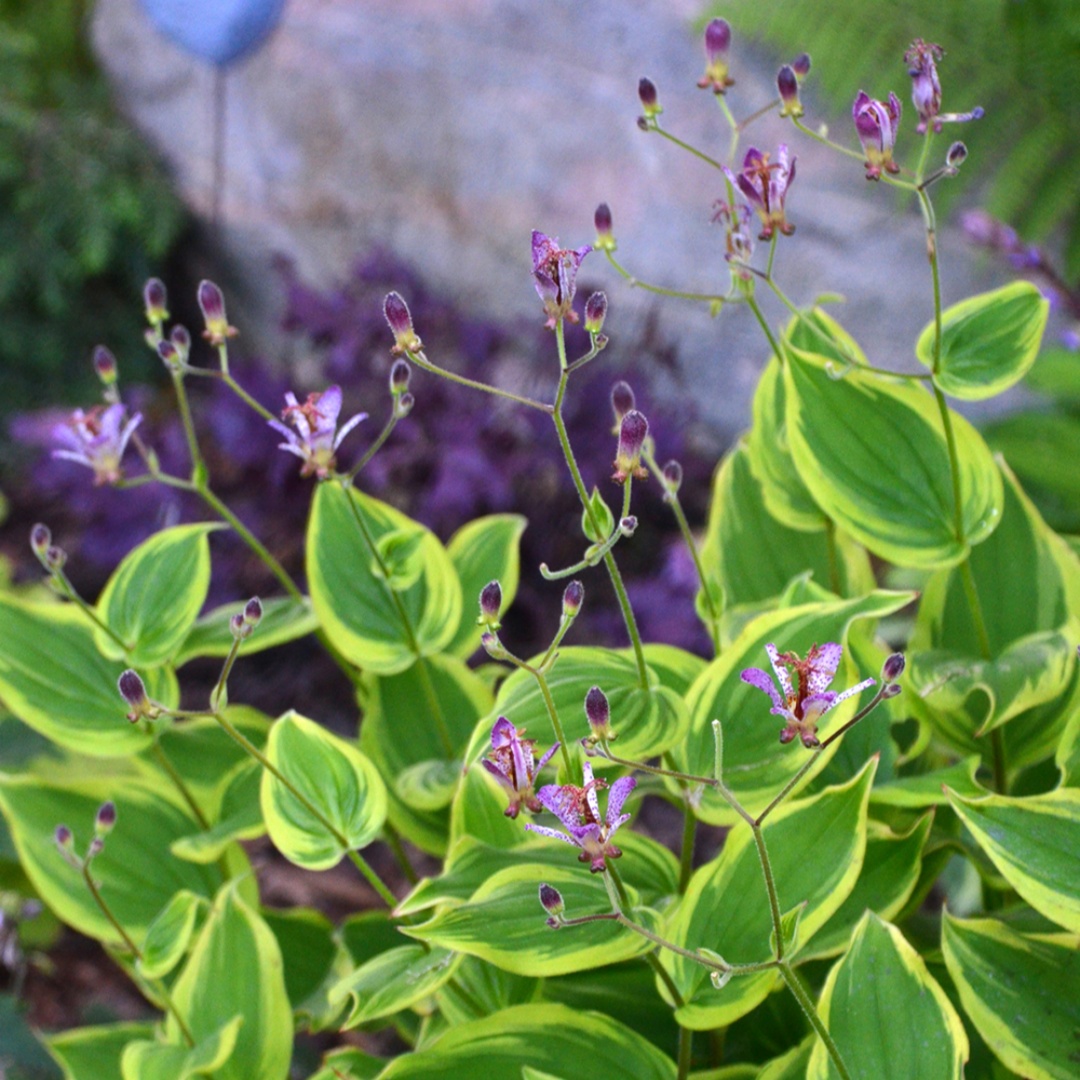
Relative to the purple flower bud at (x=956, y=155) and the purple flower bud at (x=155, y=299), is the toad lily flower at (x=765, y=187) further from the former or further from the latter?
the purple flower bud at (x=155, y=299)

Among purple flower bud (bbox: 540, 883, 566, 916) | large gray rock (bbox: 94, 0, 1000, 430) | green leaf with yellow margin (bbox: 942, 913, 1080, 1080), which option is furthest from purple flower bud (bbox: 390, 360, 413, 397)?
large gray rock (bbox: 94, 0, 1000, 430)

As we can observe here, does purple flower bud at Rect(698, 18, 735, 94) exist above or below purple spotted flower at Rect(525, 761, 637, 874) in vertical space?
above

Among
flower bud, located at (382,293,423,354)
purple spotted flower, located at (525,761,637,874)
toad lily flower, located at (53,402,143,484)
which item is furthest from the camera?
toad lily flower, located at (53,402,143,484)

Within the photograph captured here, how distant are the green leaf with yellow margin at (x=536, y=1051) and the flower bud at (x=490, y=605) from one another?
252 millimetres

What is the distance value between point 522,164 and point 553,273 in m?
1.71

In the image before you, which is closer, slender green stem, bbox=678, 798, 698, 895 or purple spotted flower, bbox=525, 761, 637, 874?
purple spotted flower, bbox=525, 761, 637, 874

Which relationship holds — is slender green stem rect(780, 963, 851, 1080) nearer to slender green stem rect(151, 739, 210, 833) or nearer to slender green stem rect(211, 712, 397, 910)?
slender green stem rect(211, 712, 397, 910)

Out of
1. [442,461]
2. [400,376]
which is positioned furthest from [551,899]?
[442,461]

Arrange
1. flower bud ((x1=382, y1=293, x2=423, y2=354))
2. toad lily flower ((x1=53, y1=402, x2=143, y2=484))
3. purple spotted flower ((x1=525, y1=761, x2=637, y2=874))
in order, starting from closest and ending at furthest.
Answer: purple spotted flower ((x1=525, y1=761, x2=637, y2=874)) → flower bud ((x1=382, y1=293, x2=423, y2=354)) → toad lily flower ((x1=53, y1=402, x2=143, y2=484))

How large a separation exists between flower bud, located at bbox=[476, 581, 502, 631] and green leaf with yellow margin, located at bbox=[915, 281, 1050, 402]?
0.35 m

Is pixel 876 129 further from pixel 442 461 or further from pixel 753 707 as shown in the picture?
pixel 442 461

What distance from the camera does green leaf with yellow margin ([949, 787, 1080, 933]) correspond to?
2.01ft

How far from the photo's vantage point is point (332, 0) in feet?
7.91

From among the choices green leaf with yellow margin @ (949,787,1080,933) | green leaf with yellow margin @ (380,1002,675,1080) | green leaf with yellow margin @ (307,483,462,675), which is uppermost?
green leaf with yellow margin @ (949,787,1080,933)
